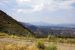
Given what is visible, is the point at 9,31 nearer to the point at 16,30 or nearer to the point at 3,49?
the point at 16,30

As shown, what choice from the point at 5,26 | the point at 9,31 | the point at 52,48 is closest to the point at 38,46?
the point at 52,48

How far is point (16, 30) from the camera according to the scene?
225 ft

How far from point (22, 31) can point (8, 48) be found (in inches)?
1669

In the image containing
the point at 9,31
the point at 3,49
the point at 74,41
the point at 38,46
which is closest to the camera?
the point at 3,49

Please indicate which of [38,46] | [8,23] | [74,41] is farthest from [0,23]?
[38,46]

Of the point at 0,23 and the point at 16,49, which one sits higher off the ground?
the point at 0,23

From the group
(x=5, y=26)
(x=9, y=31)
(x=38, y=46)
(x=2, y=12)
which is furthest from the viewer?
(x=2, y=12)

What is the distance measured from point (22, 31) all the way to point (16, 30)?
1425 mm

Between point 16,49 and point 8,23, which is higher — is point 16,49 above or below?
below

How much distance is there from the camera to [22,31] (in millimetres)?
68938

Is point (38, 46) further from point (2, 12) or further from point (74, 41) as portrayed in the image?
point (2, 12)

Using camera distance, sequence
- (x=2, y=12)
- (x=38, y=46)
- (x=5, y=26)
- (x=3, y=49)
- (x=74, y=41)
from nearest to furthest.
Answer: (x=3, y=49), (x=38, y=46), (x=74, y=41), (x=5, y=26), (x=2, y=12)

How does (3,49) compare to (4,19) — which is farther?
(4,19)

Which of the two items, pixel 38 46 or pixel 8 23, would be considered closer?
pixel 38 46
